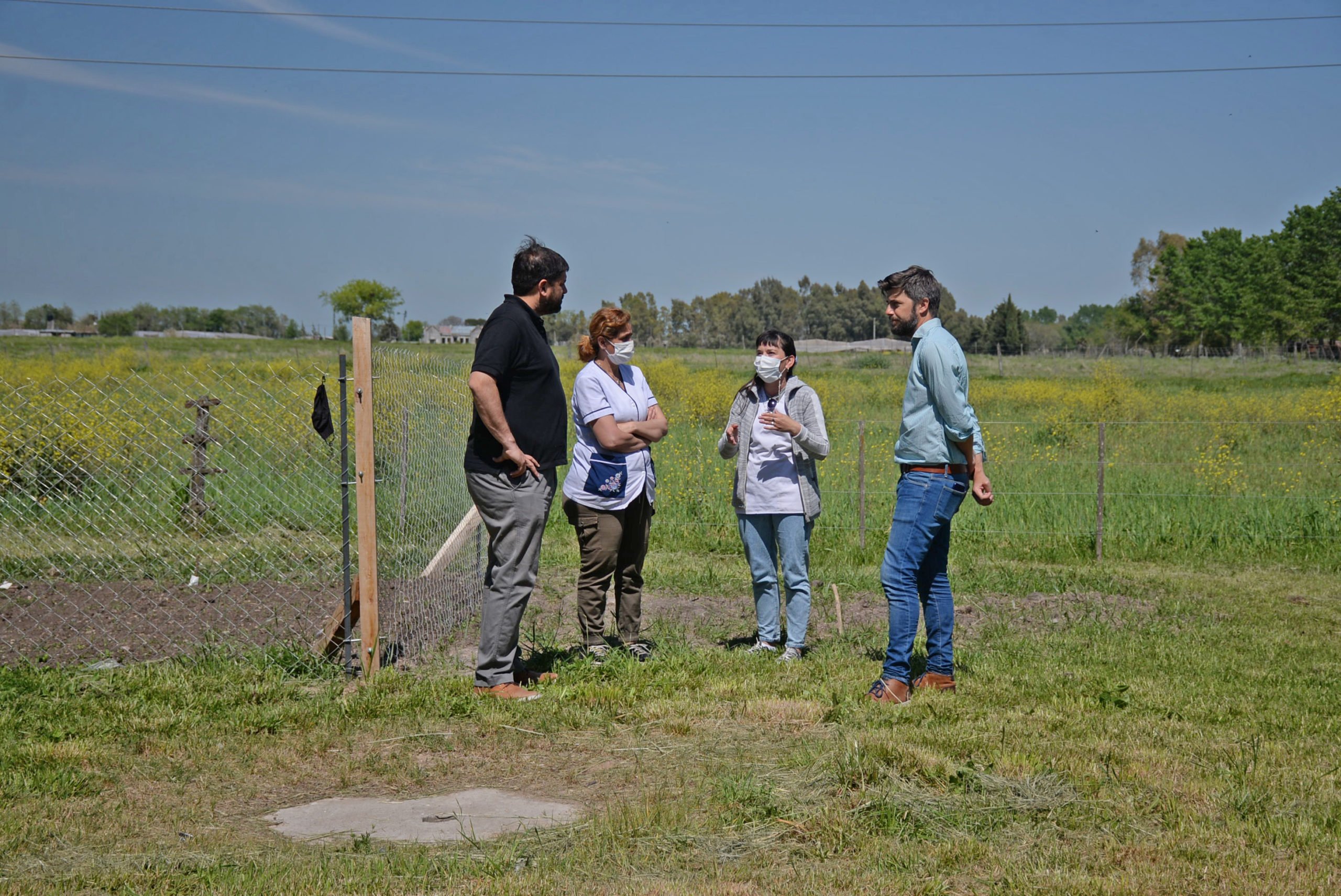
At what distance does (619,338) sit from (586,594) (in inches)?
55.3

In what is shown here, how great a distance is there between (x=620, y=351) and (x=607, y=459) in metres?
0.57

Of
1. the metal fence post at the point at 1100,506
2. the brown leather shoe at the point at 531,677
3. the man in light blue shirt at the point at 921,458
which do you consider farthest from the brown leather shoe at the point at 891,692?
the metal fence post at the point at 1100,506

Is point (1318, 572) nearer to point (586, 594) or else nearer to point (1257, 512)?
point (1257, 512)

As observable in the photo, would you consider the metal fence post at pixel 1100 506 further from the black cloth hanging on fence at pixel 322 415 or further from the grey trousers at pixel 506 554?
the black cloth hanging on fence at pixel 322 415

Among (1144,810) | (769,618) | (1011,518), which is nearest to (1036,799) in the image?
(1144,810)

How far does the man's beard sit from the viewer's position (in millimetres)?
4938

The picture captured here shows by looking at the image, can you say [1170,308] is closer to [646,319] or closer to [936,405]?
[646,319]

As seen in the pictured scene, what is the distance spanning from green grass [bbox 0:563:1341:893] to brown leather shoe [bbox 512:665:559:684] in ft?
0.36

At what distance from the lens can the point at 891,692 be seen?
4910 millimetres

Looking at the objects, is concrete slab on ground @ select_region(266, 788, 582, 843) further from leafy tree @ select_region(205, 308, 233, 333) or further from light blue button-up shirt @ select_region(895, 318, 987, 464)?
leafy tree @ select_region(205, 308, 233, 333)

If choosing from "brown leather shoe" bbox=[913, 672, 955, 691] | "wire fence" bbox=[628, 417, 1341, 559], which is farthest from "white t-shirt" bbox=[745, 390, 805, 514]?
"wire fence" bbox=[628, 417, 1341, 559]

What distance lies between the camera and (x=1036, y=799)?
12.0 ft

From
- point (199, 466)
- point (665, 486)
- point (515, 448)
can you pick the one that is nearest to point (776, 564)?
point (515, 448)

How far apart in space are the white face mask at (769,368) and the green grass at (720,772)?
62.8 inches
